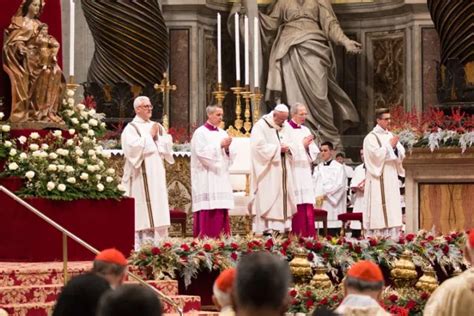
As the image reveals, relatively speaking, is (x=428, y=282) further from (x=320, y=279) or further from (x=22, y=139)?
(x=22, y=139)

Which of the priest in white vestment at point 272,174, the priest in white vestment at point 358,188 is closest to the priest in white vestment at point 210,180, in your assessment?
the priest in white vestment at point 272,174

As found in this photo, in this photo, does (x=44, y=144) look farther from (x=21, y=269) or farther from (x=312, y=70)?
(x=312, y=70)

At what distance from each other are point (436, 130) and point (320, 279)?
4940mm

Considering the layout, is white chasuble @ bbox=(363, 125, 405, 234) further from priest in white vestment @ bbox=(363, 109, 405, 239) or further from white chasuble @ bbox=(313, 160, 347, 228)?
white chasuble @ bbox=(313, 160, 347, 228)

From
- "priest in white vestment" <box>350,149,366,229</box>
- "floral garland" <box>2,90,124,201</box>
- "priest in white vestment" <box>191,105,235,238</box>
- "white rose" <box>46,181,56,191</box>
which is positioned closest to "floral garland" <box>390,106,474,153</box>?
"priest in white vestment" <box>350,149,366,229</box>

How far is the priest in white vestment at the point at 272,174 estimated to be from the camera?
54.1 feet

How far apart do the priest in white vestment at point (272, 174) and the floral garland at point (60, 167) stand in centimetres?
307

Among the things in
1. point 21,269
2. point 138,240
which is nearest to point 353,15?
point 138,240

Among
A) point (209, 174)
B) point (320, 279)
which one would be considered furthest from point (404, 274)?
point (209, 174)

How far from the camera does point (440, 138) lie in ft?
55.5

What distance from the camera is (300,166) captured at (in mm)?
16688

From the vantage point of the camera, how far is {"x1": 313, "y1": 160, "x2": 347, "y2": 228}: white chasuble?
20.9 meters

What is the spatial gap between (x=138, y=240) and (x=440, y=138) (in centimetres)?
389

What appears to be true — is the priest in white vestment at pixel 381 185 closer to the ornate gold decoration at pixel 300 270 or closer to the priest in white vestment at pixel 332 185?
the priest in white vestment at pixel 332 185
